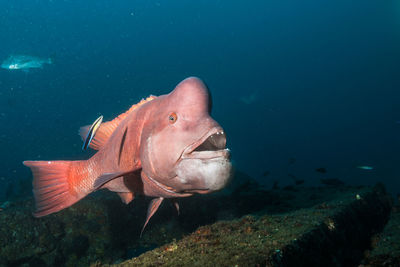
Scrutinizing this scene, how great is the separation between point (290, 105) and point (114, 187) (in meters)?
109

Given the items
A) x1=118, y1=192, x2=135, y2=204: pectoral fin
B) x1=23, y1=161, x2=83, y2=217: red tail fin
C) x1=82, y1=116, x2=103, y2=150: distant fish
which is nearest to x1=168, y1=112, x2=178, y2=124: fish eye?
x1=82, y1=116, x2=103, y2=150: distant fish

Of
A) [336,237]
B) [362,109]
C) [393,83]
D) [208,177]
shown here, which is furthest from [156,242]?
[393,83]

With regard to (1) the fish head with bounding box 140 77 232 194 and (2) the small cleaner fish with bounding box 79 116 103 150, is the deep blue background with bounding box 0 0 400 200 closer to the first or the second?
(2) the small cleaner fish with bounding box 79 116 103 150

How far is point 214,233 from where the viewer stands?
281 cm

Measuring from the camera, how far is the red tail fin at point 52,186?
3314 millimetres

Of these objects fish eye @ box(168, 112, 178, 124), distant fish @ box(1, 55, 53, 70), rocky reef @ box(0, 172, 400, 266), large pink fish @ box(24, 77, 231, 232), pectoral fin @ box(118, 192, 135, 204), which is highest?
distant fish @ box(1, 55, 53, 70)

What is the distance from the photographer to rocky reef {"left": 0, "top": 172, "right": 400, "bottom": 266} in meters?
2.14

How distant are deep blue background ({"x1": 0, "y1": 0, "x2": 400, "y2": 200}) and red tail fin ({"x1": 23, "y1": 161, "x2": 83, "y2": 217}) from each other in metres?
69.4

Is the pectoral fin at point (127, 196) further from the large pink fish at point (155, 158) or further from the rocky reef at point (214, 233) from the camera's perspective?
the rocky reef at point (214, 233)

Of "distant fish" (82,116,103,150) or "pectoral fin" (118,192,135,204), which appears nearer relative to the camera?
"distant fish" (82,116,103,150)

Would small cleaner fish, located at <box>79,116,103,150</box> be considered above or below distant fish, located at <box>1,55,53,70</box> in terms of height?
below

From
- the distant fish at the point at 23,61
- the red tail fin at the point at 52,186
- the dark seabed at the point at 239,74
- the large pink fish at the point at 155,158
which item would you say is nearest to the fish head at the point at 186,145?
the large pink fish at the point at 155,158

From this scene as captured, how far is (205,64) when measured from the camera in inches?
4407

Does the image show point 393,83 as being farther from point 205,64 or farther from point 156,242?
point 156,242
